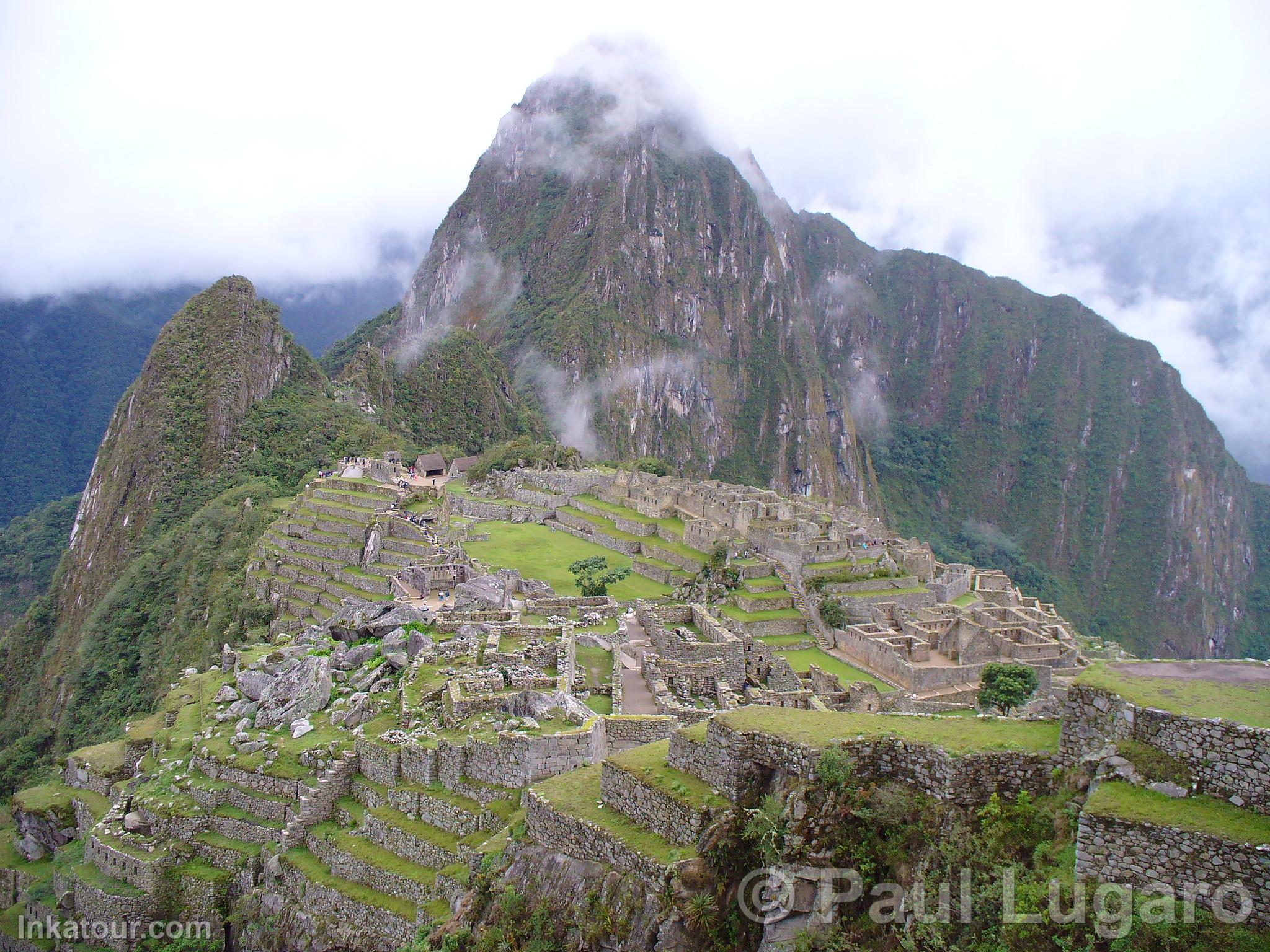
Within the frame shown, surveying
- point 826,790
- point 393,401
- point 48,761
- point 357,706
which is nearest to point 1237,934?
point 826,790

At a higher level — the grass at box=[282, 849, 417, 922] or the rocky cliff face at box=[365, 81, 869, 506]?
the rocky cliff face at box=[365, 81, 869, 506]

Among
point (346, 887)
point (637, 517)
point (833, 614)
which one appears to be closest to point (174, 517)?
point (637, 517)

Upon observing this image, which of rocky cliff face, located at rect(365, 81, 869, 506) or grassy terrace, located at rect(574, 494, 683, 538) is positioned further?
rocky cliff face, located at rect(365, 81, 869, 506)

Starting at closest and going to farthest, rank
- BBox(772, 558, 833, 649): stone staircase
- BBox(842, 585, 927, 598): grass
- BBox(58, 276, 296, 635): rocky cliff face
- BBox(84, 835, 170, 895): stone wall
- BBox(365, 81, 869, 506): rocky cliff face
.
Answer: BBox(84, 835, 170, 895): stone wall, BBox(772, 558, 833, 649): stone staircase, BBox(842, 585, 927, 598): grass, BBox(58, 276, 296, 635): rocky cliff face, BBox(365, 81, 869, 506): rocky cliff face

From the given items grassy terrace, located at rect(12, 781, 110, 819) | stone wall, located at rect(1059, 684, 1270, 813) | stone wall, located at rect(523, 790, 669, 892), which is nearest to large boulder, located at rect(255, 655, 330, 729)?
grassy terrace, located at rect(12, 781, 110, 819)

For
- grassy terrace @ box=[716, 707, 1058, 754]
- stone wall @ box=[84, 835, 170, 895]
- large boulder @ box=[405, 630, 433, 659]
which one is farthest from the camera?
large boulder @ box=[405, 630, 433, 659]

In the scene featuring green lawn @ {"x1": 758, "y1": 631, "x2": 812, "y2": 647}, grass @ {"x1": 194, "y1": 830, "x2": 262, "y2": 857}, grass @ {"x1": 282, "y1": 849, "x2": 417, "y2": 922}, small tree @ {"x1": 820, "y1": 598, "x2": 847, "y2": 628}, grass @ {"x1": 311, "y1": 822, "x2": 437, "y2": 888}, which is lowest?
grass @ {"x1": 194, "y1": 830, "x2": 262, "y2": 857}

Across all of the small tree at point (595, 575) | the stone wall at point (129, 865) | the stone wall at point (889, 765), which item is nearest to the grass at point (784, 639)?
the small tree at point (595, 575)

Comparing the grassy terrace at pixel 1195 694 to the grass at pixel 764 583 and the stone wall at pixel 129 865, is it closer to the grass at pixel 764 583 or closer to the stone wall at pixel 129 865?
the stone wall at pixel 129 865

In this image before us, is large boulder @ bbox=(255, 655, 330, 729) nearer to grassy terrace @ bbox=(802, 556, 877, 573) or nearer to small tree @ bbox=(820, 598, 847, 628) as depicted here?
small tree @ bbox=(820, 598, 847, 628)
